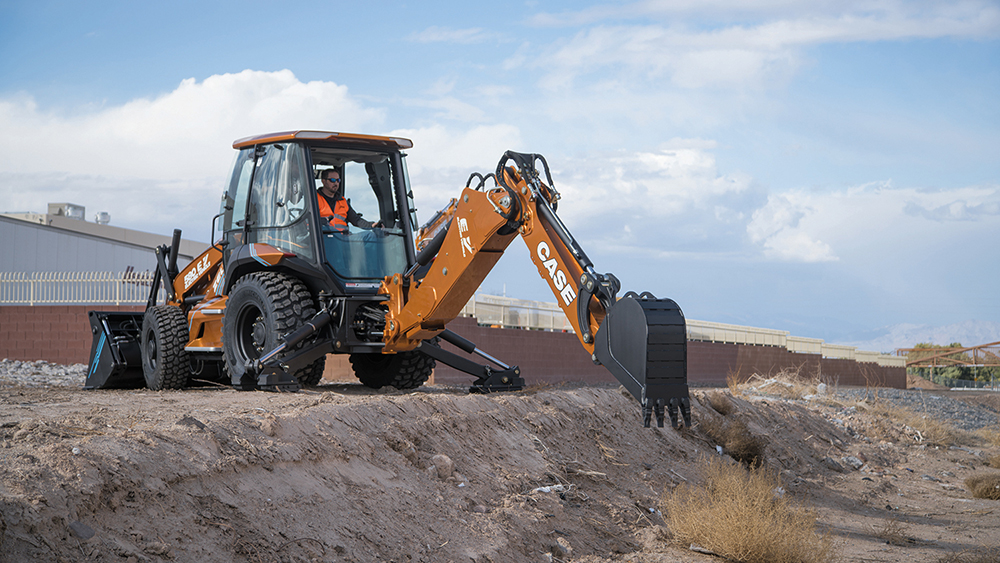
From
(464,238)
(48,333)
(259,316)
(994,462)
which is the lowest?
(994,462)

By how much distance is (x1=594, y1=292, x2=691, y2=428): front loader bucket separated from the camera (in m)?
6.41

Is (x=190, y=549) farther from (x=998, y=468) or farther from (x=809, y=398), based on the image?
(x=809, y=398)

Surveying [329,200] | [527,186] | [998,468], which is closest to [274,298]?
[329,200]

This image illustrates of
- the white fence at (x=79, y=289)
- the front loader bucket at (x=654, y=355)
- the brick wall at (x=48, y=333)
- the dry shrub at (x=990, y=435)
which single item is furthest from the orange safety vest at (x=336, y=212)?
the dry shrub at (x=990, y=435)

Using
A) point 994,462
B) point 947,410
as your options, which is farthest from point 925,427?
point 947,410

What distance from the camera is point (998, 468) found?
54.3 feet

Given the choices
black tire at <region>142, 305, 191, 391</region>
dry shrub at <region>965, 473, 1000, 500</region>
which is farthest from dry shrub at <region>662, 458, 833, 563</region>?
black tire at <region>142, 305, 191, 391</region>

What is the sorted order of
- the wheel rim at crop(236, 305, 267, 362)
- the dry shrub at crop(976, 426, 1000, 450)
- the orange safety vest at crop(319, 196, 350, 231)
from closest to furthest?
1. the wheel rim at crop(236, 305, 267, 362)
2. the orange safety vest at crop(319, 196, 350, 231)
3. the dry shrub at crop(976, 426, 1000, 450)

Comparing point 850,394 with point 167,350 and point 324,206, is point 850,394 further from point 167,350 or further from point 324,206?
point 167,350

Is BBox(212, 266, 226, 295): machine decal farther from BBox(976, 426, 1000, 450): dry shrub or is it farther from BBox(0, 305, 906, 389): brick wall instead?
BBox(976, 426, 1000, 450): dry shrub

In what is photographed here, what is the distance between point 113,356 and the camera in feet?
41.0

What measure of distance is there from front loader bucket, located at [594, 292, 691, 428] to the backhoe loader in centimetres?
43

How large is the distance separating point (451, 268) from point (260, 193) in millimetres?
3444

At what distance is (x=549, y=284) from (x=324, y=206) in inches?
170
